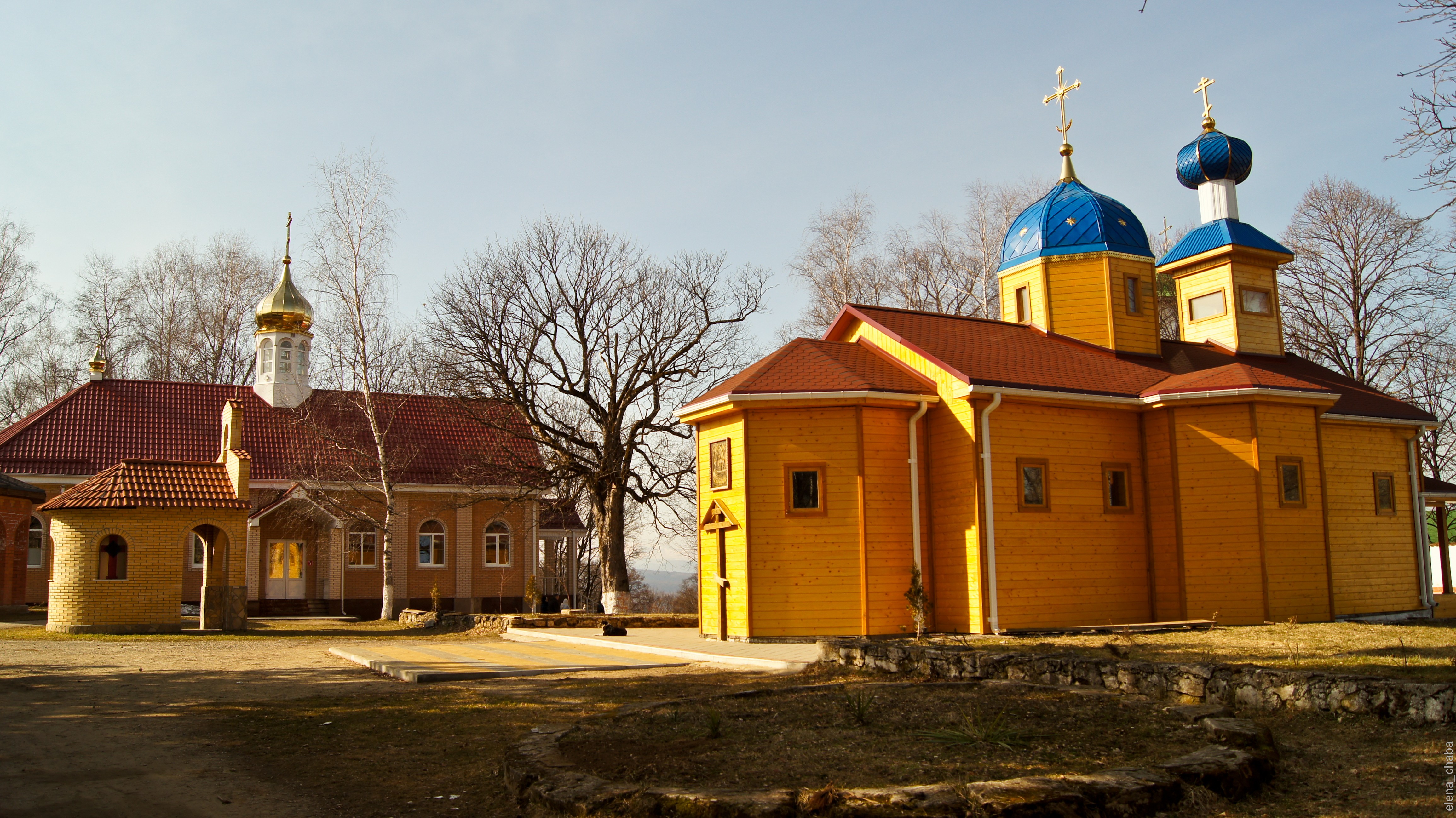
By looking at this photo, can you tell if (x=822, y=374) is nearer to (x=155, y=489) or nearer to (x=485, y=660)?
(x=485, y=660)

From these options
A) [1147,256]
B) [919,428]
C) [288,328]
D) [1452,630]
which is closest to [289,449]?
[288,328]

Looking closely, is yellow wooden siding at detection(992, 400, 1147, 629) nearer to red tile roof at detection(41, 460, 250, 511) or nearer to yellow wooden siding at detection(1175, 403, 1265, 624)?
yellow wooden siding at detection(1175, 403, 1265, 624)

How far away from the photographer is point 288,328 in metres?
32.7

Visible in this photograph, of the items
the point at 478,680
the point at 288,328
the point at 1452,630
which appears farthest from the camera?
the point at 288,328

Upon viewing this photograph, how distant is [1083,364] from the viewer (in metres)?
18.0

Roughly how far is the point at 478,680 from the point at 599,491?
14.2 meters

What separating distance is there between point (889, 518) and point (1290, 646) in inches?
228

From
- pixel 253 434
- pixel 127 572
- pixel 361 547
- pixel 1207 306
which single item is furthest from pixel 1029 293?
pixel 253 434

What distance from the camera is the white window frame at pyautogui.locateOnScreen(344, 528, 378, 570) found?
30.0 metres

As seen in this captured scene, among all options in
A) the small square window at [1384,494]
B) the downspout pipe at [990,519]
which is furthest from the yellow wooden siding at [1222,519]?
the small square window at [1384,494]

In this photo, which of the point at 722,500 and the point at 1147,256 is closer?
the point at 722,500

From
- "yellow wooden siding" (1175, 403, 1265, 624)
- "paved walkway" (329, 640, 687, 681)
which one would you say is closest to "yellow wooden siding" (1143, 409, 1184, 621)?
"yellow wooden siding" (1175, 403, 1265, 624)

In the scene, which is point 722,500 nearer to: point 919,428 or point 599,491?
point 919,428

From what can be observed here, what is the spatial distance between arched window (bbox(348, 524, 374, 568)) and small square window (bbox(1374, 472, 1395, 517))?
25101mm
